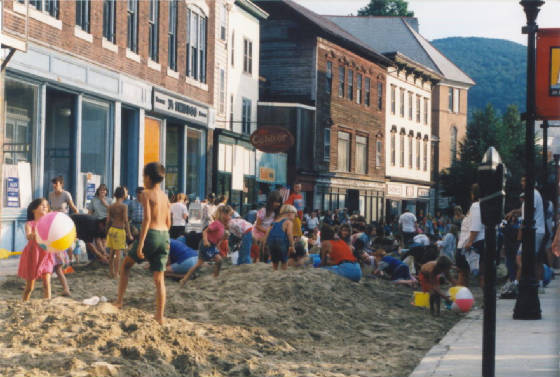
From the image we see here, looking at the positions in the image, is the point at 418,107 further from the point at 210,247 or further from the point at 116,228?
the point at 210,247

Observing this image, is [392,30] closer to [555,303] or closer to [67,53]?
[67,53]

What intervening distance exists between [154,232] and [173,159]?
1855cm

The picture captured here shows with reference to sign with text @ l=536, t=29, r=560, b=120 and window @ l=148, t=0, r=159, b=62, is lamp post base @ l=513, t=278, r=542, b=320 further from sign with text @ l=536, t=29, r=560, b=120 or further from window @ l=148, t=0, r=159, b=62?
window @ l=148, t=0, r=159, b=62

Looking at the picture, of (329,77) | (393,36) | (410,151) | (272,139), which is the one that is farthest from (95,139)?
(393,36)

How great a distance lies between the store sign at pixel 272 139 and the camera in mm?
31812

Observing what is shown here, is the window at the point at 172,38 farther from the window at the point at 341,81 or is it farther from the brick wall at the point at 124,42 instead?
the window at the point at 341,81

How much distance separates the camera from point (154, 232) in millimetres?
9320

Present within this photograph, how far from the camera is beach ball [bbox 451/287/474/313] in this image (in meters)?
12.4

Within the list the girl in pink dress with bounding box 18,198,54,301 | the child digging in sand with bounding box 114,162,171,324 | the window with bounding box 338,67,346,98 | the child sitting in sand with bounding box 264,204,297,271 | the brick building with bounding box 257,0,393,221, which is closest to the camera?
the child digging in sand with bounding box 114,162,171,324

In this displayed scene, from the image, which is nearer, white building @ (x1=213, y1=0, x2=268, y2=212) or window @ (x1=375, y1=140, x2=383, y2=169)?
white building @ (x1=213, y1=0, x2=268, y2=212)

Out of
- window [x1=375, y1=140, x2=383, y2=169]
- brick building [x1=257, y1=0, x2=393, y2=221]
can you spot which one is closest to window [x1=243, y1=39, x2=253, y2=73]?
brick building [x1=257, y1=0, x2=393, y2=221]

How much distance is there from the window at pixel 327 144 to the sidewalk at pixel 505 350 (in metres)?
33.6

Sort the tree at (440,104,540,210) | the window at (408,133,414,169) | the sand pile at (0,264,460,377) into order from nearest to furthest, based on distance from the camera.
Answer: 1. the sand pile at (0,264,460,377)
2. the window at (408,133,414,169)
3. the tree at (440,104,540,210)

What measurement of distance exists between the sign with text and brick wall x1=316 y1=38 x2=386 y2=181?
32.8 m
